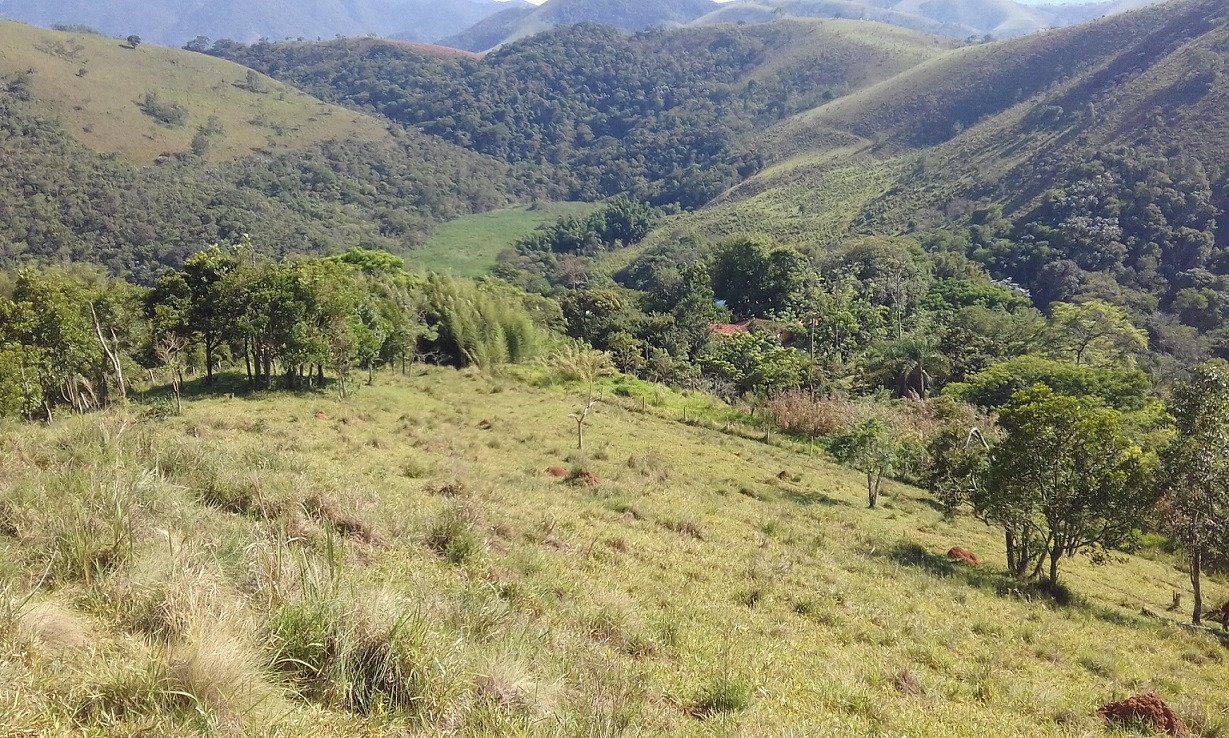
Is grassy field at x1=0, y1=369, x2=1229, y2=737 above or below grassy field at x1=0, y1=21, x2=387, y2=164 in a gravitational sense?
below

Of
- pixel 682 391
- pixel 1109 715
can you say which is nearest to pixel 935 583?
pixel 1109 715

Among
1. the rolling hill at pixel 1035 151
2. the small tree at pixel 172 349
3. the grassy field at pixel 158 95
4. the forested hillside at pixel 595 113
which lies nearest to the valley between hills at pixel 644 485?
→ the small tree at pixel 172 349

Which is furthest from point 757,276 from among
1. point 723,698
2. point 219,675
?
point 219,675

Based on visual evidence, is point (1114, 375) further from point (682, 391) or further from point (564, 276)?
point (564, 276)

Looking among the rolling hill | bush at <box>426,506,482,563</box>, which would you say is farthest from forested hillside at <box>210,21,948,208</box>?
bush at <box>426,506,482,563</box>

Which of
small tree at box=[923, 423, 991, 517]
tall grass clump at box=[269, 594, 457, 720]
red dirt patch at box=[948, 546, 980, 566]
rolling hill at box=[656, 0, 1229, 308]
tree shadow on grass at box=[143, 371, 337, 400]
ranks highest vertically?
rolling hill at box=[656, 0, 1229, 308]

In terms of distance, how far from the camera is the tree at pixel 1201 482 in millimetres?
11164

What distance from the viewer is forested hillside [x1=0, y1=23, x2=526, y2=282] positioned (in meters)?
74.8

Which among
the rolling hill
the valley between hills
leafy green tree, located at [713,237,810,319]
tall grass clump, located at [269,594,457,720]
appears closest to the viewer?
tall grass clump, located at [269,594,457,720]

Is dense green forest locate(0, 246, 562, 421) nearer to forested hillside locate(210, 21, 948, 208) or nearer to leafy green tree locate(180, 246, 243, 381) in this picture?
leafy green tree locate(180, 246, 243, 381)

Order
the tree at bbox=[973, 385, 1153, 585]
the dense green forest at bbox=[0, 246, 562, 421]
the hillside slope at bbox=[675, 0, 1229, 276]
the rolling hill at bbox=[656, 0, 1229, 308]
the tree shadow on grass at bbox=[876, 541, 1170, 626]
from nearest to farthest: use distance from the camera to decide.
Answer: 1. the tree shadow on grass at bbox=[876, 541, 1170, 626]
2. the tree at bbox=[973, 385, 1153, 585]
3. the dense green forest at bbox=[0, 246, 562, 421]
4. the rolling hill at bbox=[656, 0, 1229, 308]
5. the hillside slope at bbox=[675, 0, 1229, 276]

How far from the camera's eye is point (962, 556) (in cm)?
1312

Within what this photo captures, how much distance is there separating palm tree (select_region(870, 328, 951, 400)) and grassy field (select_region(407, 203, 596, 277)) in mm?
54124

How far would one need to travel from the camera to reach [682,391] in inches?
1372
